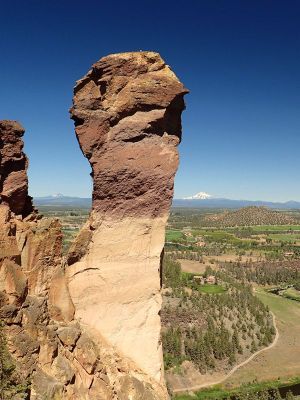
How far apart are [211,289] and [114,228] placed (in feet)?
388

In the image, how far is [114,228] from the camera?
16.8m

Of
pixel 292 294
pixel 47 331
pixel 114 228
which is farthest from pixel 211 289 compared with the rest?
pixel 47 331

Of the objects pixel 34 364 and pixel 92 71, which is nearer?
pixel 34 364

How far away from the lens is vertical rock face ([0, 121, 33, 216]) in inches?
620

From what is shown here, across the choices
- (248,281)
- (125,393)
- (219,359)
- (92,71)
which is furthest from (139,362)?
(248,281)

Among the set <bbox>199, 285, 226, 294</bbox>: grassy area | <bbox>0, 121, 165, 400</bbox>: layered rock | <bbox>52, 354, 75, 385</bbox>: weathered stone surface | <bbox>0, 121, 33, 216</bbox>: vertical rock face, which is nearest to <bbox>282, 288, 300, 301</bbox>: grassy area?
<bbox>199, 285, 226, 294</bbox>: grassy area

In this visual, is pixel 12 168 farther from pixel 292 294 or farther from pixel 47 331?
pixel 292 294

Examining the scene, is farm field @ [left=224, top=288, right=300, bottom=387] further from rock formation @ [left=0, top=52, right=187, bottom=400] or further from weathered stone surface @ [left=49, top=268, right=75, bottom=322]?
weathered stone surface @ [left=49, top=268, right=75, bottom=322]

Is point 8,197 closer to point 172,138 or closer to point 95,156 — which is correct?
point 95,156

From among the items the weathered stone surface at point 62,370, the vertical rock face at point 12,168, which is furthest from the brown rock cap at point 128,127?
the weathered stone surface at point 62,370

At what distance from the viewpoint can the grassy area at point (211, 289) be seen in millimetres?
127375

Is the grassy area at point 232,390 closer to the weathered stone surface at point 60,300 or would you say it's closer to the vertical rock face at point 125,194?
the vertical rock face at point 125,194

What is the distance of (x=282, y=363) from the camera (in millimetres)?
79250

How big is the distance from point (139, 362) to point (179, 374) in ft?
205
